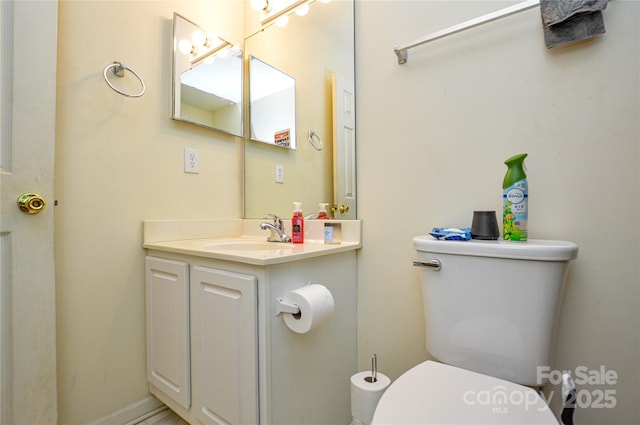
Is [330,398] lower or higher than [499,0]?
lower

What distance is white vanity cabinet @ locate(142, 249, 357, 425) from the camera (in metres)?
0.86

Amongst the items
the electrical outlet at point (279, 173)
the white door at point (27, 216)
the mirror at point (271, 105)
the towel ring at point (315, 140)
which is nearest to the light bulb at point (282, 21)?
the mirror at point (271, 105)

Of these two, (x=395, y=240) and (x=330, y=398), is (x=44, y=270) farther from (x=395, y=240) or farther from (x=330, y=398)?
(x=395, y=240)

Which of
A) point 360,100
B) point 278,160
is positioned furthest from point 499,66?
point 278,160

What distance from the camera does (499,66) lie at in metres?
0.98

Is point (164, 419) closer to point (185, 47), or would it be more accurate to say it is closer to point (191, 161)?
point (191, 161)

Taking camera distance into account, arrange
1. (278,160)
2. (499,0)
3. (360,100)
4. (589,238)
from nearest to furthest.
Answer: (589,238)
(499,0)
(360,100)
(278,160)

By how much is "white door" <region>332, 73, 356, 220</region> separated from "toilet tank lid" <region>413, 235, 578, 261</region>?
1.39 ft

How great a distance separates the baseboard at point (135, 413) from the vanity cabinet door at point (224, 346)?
37cm

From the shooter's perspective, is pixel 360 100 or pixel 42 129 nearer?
pixel 42 129

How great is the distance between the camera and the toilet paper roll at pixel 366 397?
0.96 m

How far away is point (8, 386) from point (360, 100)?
1552 millimetres

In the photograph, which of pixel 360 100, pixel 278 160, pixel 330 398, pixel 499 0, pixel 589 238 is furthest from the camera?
pixel 278 160

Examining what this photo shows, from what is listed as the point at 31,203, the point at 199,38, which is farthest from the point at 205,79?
the point at 31,203
